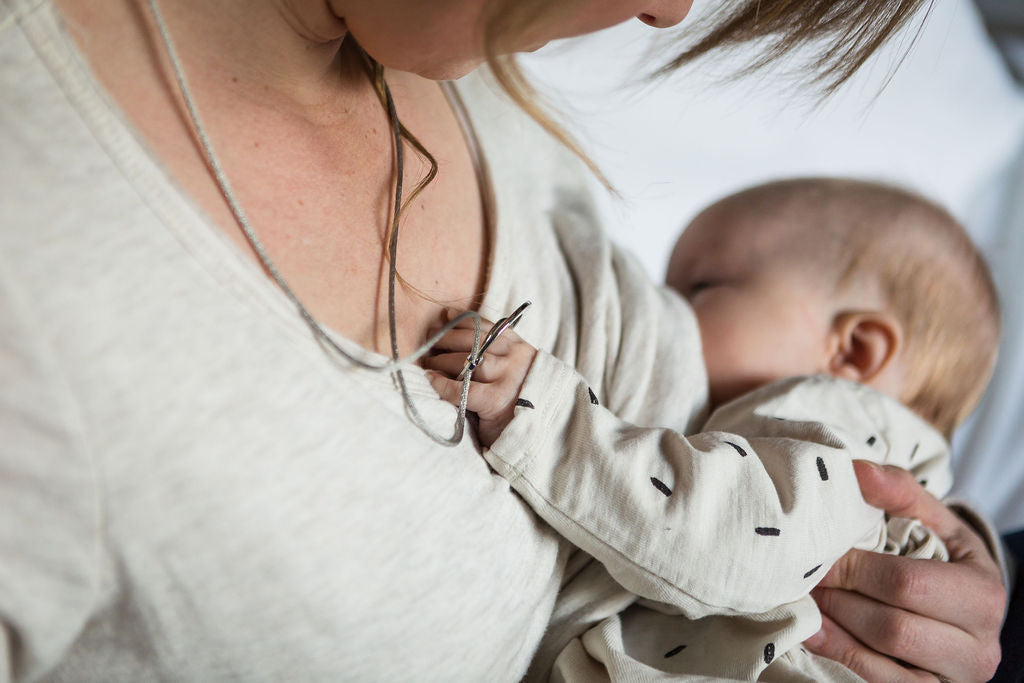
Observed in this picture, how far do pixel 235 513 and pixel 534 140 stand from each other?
0.62m

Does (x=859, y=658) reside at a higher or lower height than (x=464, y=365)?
lower

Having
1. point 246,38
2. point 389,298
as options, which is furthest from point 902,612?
point 246,38

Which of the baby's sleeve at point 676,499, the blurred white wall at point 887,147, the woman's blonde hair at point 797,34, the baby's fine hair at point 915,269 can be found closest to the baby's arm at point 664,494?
the baby's sleeve at point 676,499

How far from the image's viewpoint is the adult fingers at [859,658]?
751 millimetres

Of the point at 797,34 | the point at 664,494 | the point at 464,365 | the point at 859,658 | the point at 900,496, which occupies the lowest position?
the point at 859,658

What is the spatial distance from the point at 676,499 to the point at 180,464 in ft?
1.18

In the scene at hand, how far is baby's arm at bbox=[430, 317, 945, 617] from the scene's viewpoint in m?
0.62

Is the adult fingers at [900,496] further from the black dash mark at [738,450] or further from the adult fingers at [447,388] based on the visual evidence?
the adult fingers at [447,388]

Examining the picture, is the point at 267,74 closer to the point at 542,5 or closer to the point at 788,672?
the point at 542,5

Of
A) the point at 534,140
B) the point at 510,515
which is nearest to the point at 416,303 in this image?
the point at 510,515

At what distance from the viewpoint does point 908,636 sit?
0.75 meters

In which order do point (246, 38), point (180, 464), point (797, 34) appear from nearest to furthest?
point (180, 464)
point (246, 38)
point (797, 34)

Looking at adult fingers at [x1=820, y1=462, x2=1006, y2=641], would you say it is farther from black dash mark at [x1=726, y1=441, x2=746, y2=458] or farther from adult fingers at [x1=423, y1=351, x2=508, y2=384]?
adult fingers at [x1=423, y1=351, x2=508, y2=384]

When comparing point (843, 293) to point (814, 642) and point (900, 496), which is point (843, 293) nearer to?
point (900, 496)
